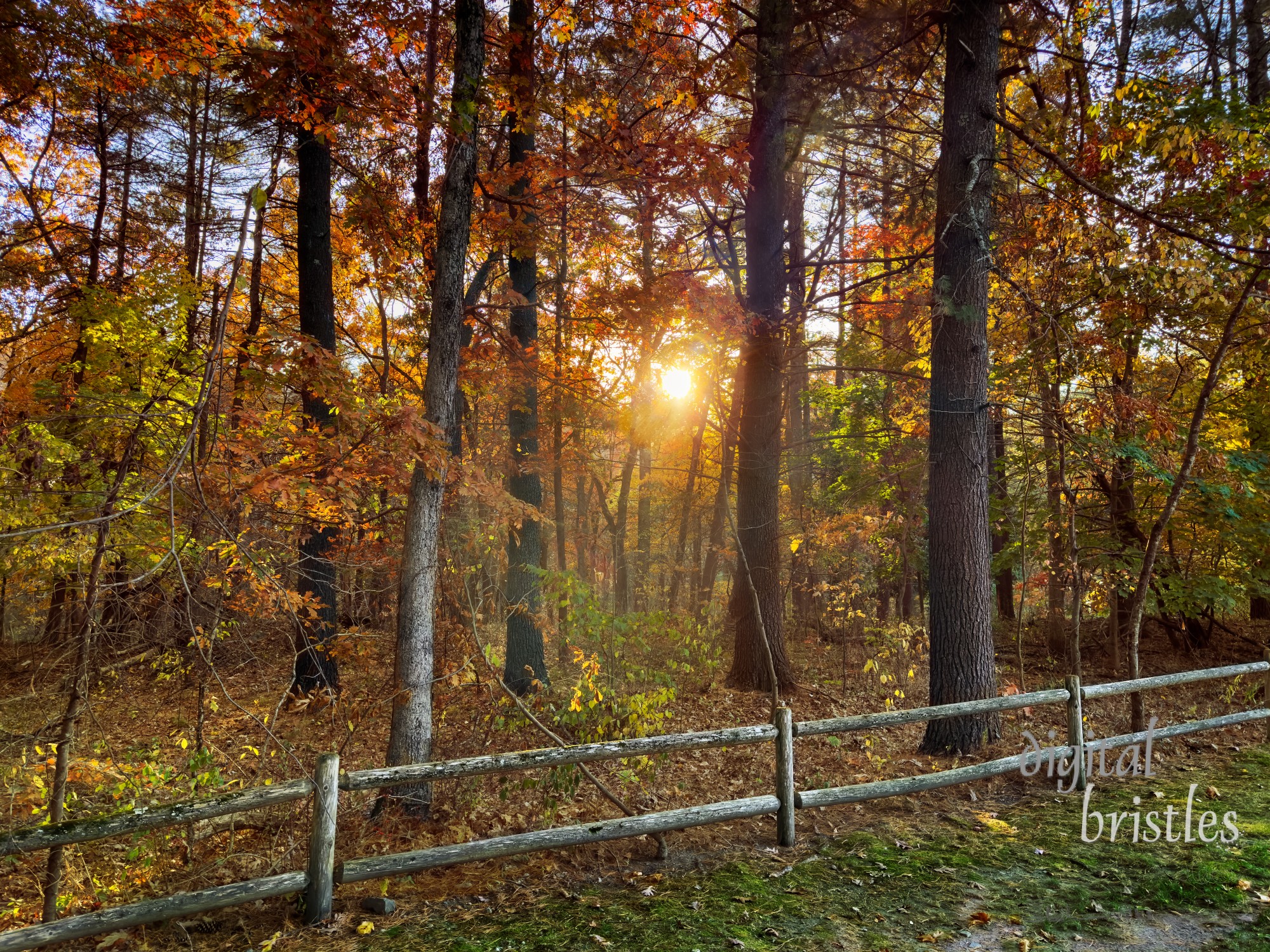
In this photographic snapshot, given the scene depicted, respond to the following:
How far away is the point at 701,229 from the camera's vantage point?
14312 mm

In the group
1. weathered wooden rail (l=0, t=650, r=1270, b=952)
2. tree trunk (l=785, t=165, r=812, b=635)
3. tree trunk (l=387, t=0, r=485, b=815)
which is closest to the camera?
weathered wooden rail (l=0, t=650, r=1270, b=952)

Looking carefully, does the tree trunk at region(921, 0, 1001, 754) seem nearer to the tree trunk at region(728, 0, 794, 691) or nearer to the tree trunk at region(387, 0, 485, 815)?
the tree trunk at region(728, 0, 794, 691)

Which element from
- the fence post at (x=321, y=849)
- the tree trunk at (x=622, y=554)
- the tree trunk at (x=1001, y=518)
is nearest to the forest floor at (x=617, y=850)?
the fence post at (x=321, y=849)

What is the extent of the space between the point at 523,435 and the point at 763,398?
13.5 feet

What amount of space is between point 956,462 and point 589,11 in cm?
757

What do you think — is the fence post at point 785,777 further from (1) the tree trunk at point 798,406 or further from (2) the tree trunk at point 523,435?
(1) the tree trunk at point 798,406

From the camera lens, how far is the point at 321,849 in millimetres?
4418

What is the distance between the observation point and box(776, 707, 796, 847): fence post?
5.64 meters

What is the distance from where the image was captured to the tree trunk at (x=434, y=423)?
6219 millimetres

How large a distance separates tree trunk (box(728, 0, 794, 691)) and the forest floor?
2615 millimetres

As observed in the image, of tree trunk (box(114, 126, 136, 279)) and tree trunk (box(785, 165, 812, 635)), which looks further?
tree trunk (box(114, 126, 136, 279))

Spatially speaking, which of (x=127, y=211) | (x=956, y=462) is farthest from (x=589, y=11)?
(x=127, y=211)

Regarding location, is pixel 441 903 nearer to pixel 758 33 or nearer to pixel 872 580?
pixel 758 33

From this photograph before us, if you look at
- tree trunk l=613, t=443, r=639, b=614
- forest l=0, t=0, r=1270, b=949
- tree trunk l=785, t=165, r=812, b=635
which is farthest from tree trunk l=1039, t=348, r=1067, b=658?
tree trunk l=613, t=443, r=639, b=614
